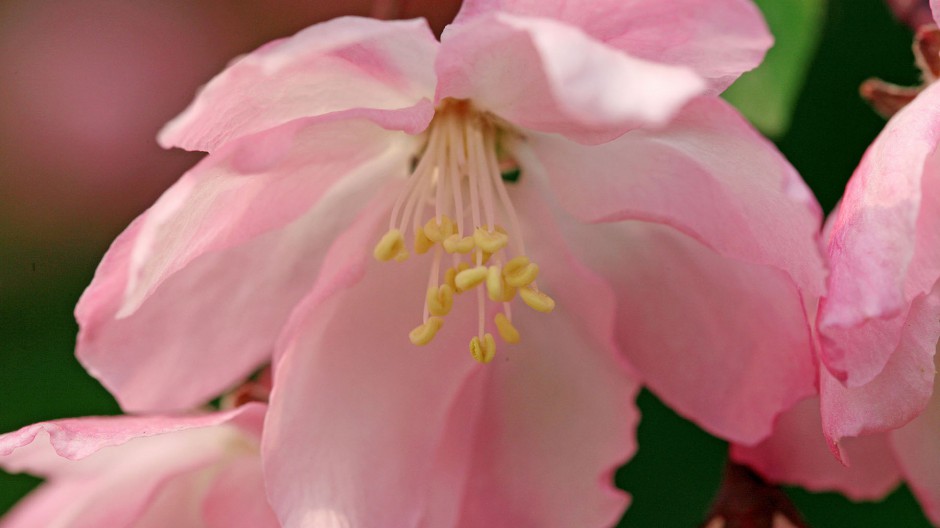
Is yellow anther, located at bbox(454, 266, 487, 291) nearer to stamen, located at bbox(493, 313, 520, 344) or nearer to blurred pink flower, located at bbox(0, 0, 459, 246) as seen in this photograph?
stamen, located at bbox(493, 313, 520, 344)

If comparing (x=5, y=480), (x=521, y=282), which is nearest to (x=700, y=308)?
(x=521, y=282)

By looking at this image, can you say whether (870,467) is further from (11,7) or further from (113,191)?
(11,7)

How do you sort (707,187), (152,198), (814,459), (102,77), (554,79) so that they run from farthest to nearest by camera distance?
(102,77) < (152,198) < (814,459) < (707,187) < (554,79)

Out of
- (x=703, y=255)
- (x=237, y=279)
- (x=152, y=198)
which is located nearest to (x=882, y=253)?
(x=703, y=255)

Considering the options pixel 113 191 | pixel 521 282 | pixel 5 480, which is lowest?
pixel 5 480

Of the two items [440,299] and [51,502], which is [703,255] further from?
[51,502]

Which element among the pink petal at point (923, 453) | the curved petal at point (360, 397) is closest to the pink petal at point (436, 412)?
the curved petal at point (360, 397)

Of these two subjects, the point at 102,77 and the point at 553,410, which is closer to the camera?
the point at 553,410

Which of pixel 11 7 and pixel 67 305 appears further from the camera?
pixel 11 7
